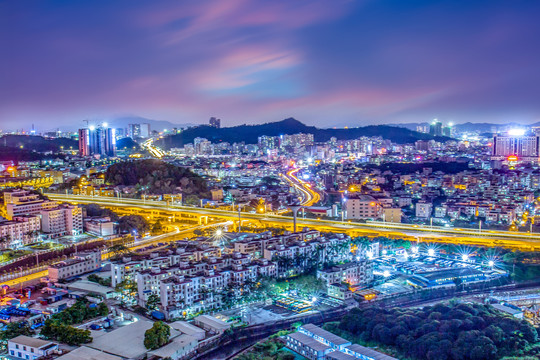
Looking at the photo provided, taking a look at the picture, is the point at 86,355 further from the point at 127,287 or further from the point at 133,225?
the point at 133,225

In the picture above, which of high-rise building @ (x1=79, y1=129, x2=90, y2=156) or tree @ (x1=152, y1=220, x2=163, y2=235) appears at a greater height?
high-rise building @ (x1=79, y1=129, x2=90, y2=156)

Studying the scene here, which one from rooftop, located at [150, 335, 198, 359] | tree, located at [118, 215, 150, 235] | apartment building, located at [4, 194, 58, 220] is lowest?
rooftop, located at [150, 335, 198, 359]

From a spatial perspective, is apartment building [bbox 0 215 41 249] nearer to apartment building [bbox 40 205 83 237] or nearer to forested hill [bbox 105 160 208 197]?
apartment building [bbox 40 205 83 237]

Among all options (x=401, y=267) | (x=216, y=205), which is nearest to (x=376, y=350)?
(x=401, y=267)

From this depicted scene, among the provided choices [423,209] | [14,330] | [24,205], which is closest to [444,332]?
[14,330]

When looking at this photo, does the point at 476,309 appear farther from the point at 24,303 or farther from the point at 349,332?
the point at 24,303

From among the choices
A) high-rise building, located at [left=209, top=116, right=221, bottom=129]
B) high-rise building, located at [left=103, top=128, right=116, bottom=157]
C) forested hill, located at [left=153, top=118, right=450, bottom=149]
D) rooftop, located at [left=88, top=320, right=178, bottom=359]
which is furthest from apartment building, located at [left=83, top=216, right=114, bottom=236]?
high-rise building, located at [left=209, top=116, right=221, bottom=129]
